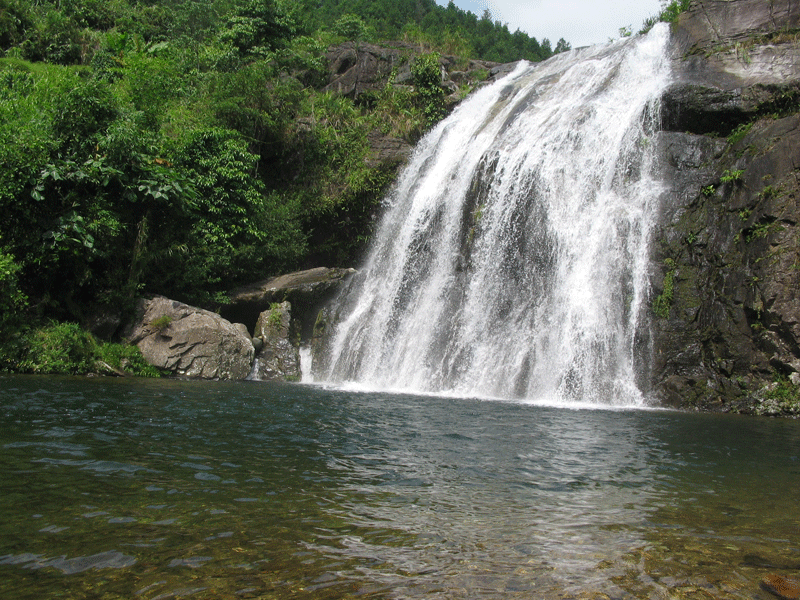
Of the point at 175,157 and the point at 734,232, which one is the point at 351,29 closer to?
the point at 175,157

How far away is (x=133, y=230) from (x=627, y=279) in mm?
14543

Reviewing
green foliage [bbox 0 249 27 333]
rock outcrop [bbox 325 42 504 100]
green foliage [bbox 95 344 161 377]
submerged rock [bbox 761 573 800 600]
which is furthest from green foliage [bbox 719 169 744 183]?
green foliage [bbox 0 249 27 333]

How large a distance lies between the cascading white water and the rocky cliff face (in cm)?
69

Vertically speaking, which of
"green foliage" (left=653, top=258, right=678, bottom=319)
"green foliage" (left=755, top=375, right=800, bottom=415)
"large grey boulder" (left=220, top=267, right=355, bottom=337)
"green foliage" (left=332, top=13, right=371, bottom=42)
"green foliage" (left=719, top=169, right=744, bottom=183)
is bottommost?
"green foliage" (left=755, top=375, right=800, bottom=415)

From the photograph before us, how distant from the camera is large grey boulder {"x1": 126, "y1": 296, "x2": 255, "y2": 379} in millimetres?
16766

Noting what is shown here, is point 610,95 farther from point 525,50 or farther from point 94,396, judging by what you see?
point 525,50

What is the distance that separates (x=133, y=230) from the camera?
58.9 feet

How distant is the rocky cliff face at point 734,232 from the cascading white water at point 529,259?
693mm

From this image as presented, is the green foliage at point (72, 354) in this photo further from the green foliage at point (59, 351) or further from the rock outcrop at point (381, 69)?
the rock outcrop at point (381, 69)

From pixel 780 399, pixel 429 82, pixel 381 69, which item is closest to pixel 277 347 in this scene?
pixel 780 399

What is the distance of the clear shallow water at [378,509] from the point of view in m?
3.26

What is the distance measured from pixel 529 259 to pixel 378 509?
13.4 metres

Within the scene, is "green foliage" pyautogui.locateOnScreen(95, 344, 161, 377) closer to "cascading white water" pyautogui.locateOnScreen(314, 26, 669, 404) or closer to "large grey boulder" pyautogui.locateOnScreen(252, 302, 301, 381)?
"large grey boulder" pyautogui.locateOnScreen(252, 302, 301, 381)

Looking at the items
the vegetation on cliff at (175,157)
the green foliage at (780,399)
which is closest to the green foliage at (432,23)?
the vegetation on cliff at (175,157)
